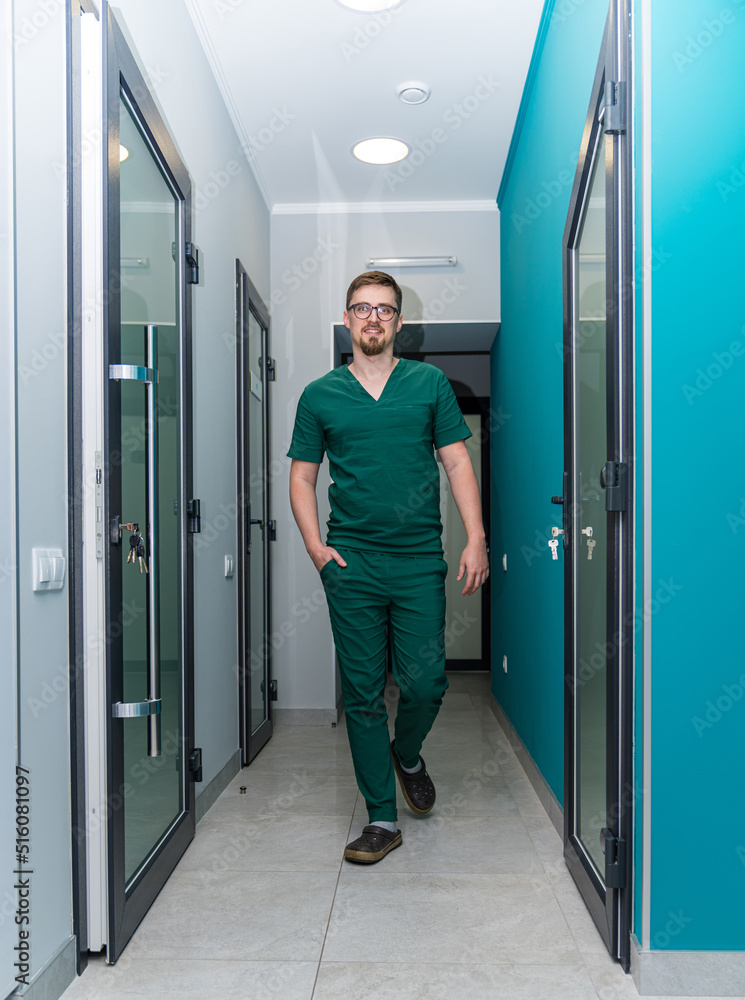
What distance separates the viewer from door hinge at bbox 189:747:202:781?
7.80 feet

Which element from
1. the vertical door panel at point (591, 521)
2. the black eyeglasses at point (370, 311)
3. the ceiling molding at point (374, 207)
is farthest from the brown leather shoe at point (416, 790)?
the ceiling molding at point (374, 207)

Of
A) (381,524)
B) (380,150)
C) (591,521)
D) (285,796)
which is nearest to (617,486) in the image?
(591,521)

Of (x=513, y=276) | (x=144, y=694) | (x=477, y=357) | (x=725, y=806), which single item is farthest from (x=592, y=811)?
(x=477, y=357)

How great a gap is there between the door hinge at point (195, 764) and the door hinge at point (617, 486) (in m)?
1.44

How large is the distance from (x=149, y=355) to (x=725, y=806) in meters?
1.61

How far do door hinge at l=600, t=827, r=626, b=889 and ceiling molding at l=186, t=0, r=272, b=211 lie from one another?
2666 millimetres

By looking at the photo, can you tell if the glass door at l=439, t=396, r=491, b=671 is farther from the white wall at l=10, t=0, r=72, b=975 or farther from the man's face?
the white wall at l=10, t=0, r=72, b=975

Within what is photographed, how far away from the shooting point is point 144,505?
198 cm

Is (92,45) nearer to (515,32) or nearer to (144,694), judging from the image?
(144,694)

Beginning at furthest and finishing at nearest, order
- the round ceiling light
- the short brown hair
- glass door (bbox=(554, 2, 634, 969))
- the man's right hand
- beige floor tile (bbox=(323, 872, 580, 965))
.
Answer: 1. the round ceiling light
2. the short brown hair
3. the man's right hand
4. beige floor tile (bbox=(323, 872, 580, 965))
5. glass door (bbox=(554, 2, 634, 969))

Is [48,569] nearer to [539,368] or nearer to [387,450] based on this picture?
[387,450]

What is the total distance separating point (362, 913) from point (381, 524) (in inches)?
38.8

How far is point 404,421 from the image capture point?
2373 millimetres

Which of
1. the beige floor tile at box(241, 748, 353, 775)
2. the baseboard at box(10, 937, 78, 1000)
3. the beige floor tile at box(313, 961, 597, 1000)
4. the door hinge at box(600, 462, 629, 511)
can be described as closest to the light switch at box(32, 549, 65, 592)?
the baseboard at box(10, 937, 78, 1000)
